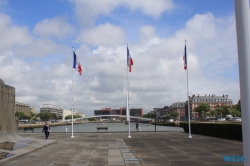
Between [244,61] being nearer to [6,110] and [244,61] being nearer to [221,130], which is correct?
[6,110]

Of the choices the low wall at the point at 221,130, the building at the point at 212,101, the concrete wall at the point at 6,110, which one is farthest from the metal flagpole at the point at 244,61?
the building at the point at 212,101

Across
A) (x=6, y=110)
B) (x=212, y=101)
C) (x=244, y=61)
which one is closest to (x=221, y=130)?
(x=6, y=110)

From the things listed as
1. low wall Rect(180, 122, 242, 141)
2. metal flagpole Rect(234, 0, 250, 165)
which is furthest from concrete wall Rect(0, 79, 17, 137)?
low wall Rect(180, 122, 242, 141)

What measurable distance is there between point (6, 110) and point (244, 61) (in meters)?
17.7

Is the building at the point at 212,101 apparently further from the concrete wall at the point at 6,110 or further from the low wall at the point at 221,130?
the concrete wall at the point at 6,110

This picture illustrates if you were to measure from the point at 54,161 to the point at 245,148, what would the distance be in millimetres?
9685

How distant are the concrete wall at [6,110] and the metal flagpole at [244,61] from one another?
54.7 ft

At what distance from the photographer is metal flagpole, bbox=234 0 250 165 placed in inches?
230

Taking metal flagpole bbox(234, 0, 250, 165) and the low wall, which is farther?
the low wall

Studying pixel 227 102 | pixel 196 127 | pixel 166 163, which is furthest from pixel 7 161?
pixel 227 102

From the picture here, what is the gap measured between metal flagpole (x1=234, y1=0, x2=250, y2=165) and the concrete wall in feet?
54.7

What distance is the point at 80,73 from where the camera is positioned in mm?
31797

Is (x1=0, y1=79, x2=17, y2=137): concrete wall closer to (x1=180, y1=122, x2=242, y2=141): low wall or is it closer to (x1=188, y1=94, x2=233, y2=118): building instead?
(x1=180, y1=122, x2=242, y2=141): low wall

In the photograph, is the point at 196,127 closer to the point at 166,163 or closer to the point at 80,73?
the point at 80,73
